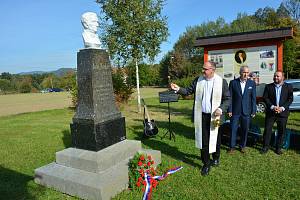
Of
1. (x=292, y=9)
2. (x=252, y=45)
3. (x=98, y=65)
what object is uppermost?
(x=292, y=9)

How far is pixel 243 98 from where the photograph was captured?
236 inches

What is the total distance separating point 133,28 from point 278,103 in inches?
351

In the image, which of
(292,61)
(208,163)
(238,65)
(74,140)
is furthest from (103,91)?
(292,61)

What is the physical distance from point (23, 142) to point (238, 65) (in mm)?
7831

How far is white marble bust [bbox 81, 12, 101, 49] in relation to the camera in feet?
17.0

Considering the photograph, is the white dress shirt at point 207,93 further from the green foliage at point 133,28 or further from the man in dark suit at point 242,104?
the green foliage at point 133,28

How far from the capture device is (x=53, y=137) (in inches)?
356

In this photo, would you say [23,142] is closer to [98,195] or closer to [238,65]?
[98,195]

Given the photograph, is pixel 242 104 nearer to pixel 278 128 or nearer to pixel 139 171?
pixel 278 128

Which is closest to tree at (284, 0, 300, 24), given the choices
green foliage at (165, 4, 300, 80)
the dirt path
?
green foliage at (165, 4, 300, 80)

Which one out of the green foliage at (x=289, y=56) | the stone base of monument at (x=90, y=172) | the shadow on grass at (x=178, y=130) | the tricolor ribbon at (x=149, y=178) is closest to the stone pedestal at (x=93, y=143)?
the stone base of monument at (x=90, y=172)

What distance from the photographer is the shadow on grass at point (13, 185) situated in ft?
14.8

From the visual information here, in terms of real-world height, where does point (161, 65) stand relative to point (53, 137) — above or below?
above

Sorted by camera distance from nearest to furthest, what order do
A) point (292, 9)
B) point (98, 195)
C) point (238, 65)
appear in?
point (98, 195), point (238, 65), point (292, 9)
